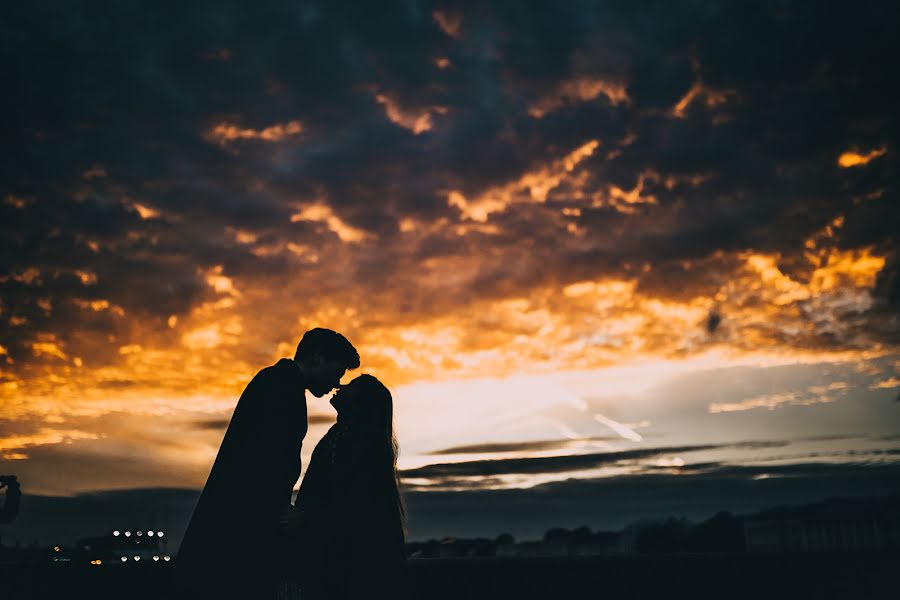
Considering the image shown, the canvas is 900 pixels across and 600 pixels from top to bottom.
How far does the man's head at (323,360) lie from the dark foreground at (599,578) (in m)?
1.53

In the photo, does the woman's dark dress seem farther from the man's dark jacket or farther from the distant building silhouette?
the distant building silhouette

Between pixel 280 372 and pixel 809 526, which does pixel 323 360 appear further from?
pixel 809 526

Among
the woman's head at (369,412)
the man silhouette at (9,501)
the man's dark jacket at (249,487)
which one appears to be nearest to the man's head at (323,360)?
the woman's head at (369,412)

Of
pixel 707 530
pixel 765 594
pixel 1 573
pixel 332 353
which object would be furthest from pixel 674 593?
pixel 707 530

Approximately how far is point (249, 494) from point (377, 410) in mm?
866

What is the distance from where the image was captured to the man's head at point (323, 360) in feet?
14.2

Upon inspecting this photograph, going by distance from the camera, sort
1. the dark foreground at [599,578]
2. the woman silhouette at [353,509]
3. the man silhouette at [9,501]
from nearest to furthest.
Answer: the woman silhouette at [353,509]
the dark foreground at [599,578]
the man silhouette at [9,501]

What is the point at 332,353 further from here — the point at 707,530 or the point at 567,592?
the point at 707,530

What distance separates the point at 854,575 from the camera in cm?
510

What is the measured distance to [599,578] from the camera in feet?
17.4

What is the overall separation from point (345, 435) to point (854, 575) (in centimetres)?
356

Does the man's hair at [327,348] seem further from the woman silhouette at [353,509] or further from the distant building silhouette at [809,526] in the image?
the distant building silhouette at [809,526]

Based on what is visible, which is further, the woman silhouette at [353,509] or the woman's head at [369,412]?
the woman's head at [369,412]

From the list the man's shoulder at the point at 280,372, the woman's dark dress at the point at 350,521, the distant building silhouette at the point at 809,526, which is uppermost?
the man's shoulder at the point at 280,372
